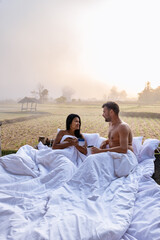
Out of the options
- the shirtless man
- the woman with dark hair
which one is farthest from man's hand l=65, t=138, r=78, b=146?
→ the shirtless man

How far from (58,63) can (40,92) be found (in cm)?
76

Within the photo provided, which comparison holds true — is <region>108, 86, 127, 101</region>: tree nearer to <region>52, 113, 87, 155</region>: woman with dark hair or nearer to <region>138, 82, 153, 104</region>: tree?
<region>138, 82, 153, 104</region>: tree

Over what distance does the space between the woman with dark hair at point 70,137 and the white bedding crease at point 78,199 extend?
191 millimetres

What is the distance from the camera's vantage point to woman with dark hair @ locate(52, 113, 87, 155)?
2625 millimetres

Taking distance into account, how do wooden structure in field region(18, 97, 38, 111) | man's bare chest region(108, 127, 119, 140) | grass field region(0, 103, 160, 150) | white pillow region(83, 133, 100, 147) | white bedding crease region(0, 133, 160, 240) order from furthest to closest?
wooden structure in field region(18, 97, 38, 111), grass field region(0, 103, 160, 150), white pillow region(83, 133, 100, 147), man's bare chest region(108, 127, 119, 140), white bedding crease region(0, 133, 160, 240)

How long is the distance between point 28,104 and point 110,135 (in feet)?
8.28

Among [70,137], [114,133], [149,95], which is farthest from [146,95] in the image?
[70,137]

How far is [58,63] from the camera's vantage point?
166 inches

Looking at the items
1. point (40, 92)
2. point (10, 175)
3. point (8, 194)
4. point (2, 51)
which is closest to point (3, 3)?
point (2, 51)

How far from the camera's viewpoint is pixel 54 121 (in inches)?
173

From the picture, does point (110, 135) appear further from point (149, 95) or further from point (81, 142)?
point (149, 95)

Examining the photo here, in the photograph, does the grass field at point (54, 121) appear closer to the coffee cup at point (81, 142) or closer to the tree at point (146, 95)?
the tree at point (146, 95)

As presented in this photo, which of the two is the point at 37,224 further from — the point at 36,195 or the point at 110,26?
the point at 110,26

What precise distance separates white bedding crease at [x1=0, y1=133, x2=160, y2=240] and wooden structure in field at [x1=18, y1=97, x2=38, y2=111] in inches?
83.7
